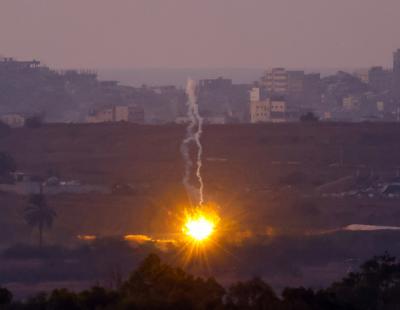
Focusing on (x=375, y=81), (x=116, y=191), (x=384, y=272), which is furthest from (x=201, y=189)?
(x=375, y=81)

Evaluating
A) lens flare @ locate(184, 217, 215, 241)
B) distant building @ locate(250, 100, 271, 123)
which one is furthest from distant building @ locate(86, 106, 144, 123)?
lens flare @ locate(184, 217, 215, 241)

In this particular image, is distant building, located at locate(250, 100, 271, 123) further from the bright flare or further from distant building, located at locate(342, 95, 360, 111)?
the bright flare

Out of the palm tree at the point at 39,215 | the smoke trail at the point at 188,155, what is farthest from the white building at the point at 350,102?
the palm tree at the point at 39,215

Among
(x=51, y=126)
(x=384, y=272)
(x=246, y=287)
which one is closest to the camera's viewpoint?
(x=246, y=287)

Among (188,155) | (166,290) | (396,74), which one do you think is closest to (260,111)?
(396,74)

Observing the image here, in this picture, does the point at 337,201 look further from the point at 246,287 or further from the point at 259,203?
the point at 246,287
